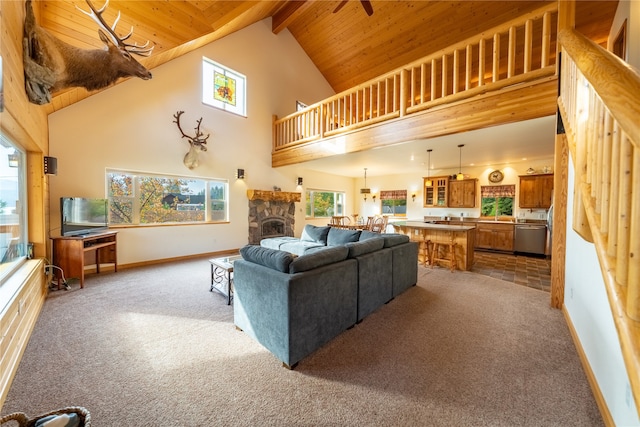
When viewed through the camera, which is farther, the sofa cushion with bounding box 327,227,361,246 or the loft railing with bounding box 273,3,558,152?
the sofa cushion with bounding box 327,227,361,246

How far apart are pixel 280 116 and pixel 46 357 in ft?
21.5

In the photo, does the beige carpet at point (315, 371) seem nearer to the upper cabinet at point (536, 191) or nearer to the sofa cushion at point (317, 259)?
the sofa cushion at point (317, 259)

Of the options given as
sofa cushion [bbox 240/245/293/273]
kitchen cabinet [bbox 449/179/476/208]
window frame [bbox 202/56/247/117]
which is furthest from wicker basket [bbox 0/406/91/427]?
kitchen cabinet [bbox 449/179/476/208]

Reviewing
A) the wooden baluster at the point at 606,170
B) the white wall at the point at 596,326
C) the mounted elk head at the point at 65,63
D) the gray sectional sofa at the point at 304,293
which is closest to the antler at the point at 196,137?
Answer: the mounted elk head at the point at 65,63

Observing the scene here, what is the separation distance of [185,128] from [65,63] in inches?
114

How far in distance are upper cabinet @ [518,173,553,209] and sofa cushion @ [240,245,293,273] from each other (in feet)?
22.5

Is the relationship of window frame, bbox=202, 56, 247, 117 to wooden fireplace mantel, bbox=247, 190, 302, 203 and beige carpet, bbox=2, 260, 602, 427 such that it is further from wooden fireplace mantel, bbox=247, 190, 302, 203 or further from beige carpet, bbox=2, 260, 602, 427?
beige carpet, bbox=2, 260, 602, 427

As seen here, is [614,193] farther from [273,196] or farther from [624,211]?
[273,196]

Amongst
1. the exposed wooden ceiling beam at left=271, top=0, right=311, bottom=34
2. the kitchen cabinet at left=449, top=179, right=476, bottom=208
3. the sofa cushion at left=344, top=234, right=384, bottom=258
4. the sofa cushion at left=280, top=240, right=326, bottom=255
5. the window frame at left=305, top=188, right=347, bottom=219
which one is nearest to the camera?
the sofa cushion at left=344, top=234, right=384, bottom=258

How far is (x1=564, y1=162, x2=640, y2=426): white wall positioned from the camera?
4.07 feet

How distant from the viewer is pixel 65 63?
2.35 meters

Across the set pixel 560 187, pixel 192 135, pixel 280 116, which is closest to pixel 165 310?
pixel 192 135

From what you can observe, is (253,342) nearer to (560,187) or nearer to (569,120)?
(569,120)

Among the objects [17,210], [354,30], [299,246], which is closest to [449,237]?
[299,246]
